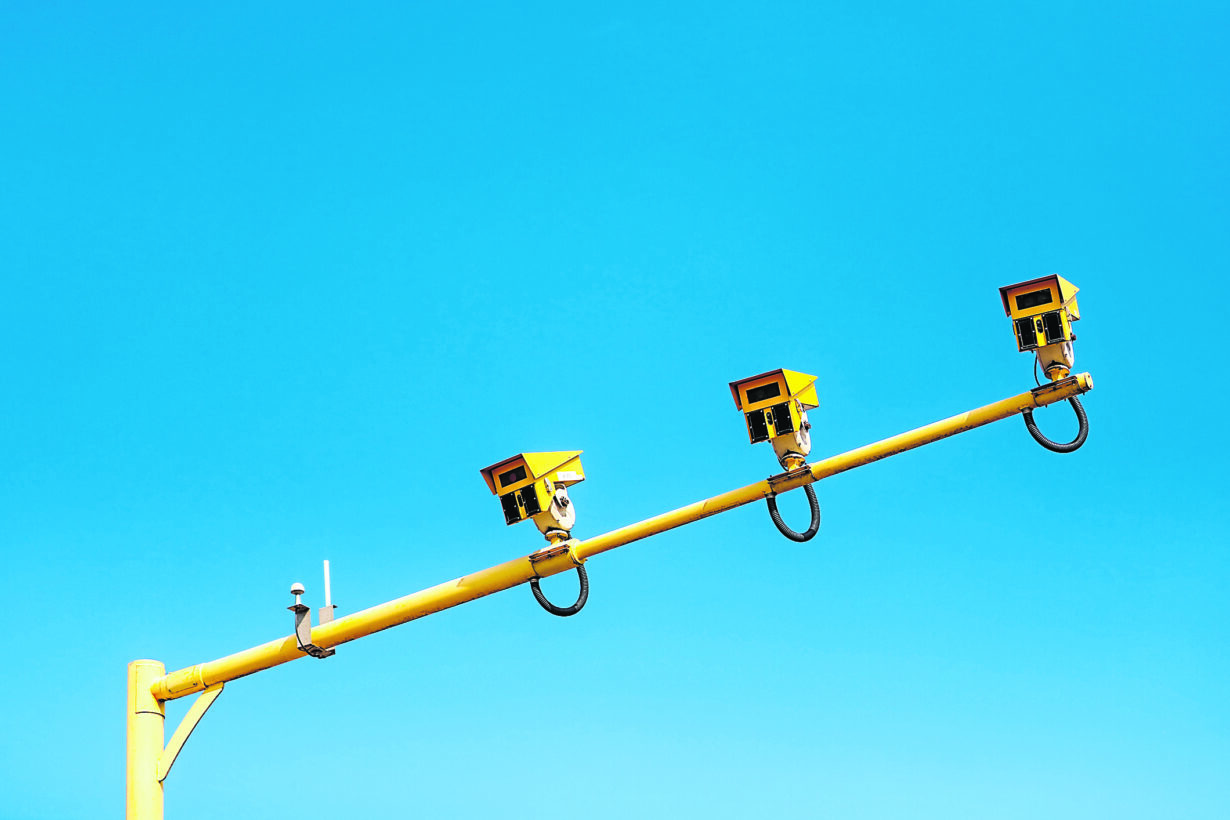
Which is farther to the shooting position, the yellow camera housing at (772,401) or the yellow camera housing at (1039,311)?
the yellow camera housing at (772,401)

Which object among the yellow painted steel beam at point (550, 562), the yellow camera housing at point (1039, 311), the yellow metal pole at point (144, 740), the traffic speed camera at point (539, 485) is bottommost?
the yellow metal pole at point (144, 740)

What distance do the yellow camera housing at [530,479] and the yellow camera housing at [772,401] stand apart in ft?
5.14

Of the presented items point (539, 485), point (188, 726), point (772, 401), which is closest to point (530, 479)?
point (539, 485)

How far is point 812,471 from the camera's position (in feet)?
41.4

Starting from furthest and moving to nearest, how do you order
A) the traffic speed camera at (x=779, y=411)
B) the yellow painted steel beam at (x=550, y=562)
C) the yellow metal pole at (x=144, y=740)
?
the yellow metal pole at (x=144, y=740) → the traffic speed camera at (x=779, y=411) → the yellow painted steel beam at (x=550, y=562)

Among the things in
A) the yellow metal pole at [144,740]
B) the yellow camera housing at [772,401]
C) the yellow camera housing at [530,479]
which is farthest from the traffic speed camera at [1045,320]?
the yellow metal pole at [144,740]

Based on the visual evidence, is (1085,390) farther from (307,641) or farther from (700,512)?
(307,641)

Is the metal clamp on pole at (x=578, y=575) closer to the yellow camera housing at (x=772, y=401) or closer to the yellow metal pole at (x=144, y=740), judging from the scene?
the yellow camera housing at (x=772, y=401)

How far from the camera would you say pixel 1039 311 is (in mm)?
12648

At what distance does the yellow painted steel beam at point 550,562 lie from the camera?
12461 mm

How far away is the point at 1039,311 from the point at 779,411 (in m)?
2.39

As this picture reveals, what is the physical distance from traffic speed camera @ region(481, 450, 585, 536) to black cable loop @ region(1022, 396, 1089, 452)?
12.9ft

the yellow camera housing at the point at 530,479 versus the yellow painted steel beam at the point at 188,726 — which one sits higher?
the yellow camera housing at the point at 530,479

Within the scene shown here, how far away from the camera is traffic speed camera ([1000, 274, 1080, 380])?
12.5 meters
